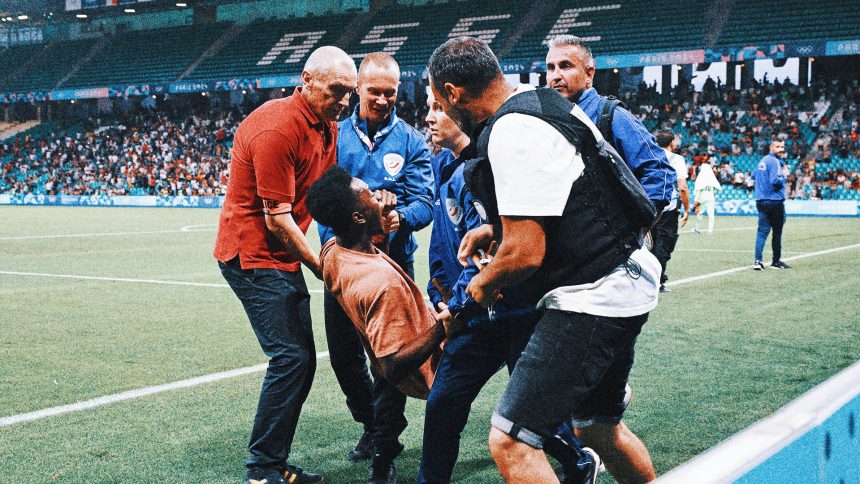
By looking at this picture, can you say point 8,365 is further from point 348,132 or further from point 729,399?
point 729,399

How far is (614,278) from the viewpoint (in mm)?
2809

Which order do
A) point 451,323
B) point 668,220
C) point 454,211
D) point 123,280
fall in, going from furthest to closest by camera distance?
1. point 123,280
2. point 668,220
3. point 454,211
4. point 451,323

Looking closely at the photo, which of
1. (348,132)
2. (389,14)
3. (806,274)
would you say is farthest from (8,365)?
(389,14)

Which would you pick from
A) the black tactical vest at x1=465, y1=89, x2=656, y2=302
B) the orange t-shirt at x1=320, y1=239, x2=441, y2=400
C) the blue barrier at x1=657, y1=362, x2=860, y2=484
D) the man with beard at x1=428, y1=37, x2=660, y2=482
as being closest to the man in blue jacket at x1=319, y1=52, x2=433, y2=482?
the orange t-shirt at x1=320, y1=239, x2=441, y2=400

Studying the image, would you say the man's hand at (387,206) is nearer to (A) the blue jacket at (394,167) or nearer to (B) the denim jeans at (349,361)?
(A) the blue jacket at (394,167)

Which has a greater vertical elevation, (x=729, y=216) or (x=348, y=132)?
(x=348, y=132)

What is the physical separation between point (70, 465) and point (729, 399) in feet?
13.2

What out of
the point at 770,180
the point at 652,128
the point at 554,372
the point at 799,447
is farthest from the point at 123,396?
the point at 652,128

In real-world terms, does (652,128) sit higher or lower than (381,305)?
lower

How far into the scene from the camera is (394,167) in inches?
192

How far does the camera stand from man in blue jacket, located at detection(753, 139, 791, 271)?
1344 cm

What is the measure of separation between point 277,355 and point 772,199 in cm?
1138

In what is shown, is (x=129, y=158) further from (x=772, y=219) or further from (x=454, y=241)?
(x=454, y=241)

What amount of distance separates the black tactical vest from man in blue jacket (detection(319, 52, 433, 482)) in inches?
74.1
